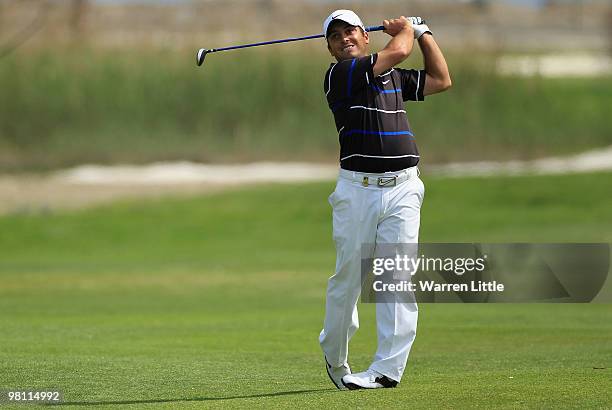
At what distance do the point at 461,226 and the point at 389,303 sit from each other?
17037mm

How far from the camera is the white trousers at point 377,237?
22.5 ft

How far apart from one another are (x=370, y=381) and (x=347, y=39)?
5.83 ft

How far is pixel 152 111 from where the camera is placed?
32.5 m

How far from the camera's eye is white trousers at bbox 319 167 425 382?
6852mm

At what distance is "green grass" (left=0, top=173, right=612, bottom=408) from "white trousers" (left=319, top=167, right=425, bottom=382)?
27cm

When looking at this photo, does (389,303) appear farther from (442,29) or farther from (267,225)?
(442,29)

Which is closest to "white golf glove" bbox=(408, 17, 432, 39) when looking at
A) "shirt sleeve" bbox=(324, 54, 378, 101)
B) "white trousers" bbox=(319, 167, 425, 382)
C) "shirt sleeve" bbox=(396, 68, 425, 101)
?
"shirt sleeve" bbox=(396, 68, 425, 101)

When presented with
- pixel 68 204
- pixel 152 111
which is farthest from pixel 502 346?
pixel 152 111

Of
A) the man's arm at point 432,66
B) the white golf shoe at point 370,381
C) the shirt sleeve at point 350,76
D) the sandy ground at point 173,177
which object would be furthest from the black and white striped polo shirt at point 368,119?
the sandy ground at point 173,177

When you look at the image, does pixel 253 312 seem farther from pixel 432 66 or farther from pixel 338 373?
pixel 432 66

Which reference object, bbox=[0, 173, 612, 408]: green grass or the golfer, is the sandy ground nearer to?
bbox=[0, 173, 612, 408]: green grass

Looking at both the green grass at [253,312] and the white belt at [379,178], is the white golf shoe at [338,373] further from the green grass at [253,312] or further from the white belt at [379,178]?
the white belt at [379,178]

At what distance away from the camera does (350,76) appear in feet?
22.3

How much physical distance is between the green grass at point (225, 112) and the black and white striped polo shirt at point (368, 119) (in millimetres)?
23868
